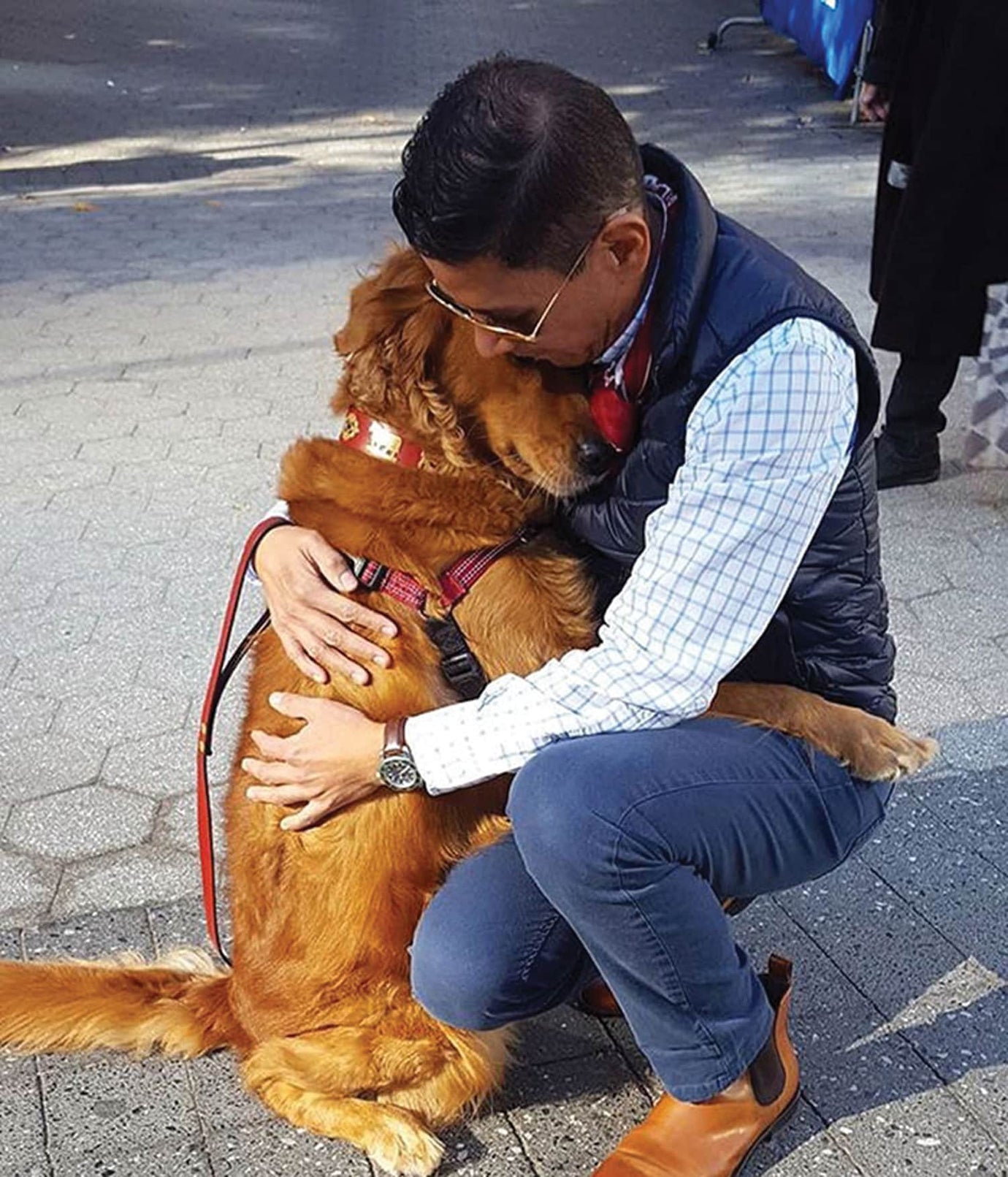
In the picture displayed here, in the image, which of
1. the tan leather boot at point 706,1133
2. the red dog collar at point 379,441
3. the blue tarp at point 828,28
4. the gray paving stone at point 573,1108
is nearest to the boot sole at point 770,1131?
the tan leather boot at point 706,1133

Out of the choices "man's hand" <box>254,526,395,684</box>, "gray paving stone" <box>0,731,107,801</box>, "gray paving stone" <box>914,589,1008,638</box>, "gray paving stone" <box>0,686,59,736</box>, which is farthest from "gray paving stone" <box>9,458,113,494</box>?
"man's hand" <box>254,526,395,684</box>

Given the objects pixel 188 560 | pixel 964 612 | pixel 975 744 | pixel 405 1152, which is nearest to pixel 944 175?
pixel 964 612

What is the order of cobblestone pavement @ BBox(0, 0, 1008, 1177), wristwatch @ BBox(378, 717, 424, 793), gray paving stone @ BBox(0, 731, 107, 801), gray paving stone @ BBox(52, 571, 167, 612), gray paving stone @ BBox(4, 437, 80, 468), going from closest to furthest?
wristwatch @ BBox(378, 717, 424, 793)
cobblestone pavement @ BBox(0, 0, 1008, 1177)
gray paving stone @ BBox(0, 731, 107, 801)
gray paving stone @ BBox(52, 571, 167, 612)
gray paving stone @ BBox(4, 437, 80, 468)

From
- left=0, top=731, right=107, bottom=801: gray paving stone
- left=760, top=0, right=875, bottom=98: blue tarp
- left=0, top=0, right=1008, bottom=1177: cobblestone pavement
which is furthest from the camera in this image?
left=760, top=0, right=875, bottom=98: blue tarp

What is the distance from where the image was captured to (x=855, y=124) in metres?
12.6

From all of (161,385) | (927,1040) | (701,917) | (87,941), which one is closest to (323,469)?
(701,917)

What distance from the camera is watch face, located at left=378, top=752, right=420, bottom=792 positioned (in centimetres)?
223

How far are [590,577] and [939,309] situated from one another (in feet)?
10.2

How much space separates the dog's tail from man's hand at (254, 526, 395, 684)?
660 mm

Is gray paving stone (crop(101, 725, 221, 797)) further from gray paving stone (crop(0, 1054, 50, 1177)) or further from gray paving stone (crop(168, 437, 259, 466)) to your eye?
gray paving stone (crop(168, 437, 259, 466))

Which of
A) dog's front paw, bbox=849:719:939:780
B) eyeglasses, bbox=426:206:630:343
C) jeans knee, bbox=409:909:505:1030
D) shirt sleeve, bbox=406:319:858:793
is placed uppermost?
eyeglasses, bbox=426:206:630:343

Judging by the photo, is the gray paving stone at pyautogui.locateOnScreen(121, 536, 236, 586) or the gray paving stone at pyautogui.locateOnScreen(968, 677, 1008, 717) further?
the gray paving stone at pyautogui.locateOnScreen(121, 536, 236, 586)

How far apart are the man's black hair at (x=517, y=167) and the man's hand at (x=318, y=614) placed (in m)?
0.64

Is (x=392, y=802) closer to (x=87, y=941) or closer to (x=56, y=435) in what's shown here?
(x=87, y=941)
